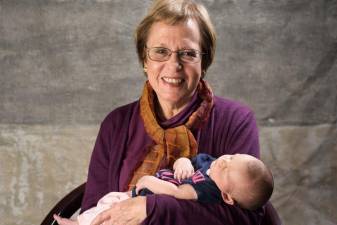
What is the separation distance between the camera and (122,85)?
11.9 ft

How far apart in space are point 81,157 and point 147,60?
1.67 meters

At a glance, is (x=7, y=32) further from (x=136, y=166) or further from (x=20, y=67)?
(x=136, y=166)

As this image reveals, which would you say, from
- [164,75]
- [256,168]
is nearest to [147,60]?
[164,75]

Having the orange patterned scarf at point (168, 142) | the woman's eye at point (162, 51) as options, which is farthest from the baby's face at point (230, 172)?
the woman's eye at point (162, 51)

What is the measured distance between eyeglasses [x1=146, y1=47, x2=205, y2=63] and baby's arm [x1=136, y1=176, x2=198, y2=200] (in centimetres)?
45

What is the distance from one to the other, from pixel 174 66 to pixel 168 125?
253 mm

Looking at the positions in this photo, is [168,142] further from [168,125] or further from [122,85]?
[122,85]

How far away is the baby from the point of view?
76.3 inches

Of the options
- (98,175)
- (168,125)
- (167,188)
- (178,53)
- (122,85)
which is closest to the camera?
(167,188)

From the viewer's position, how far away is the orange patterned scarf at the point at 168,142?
7.20 feet

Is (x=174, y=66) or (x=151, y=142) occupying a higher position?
(x=174, y=66)

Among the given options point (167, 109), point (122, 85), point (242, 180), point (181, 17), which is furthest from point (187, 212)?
point (122, 85)

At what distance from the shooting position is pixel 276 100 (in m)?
3.74

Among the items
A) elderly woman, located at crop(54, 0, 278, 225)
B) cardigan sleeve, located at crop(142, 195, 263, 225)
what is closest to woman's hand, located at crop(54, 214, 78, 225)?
elderly woman, located at crop(54, 0, 278, 225)
